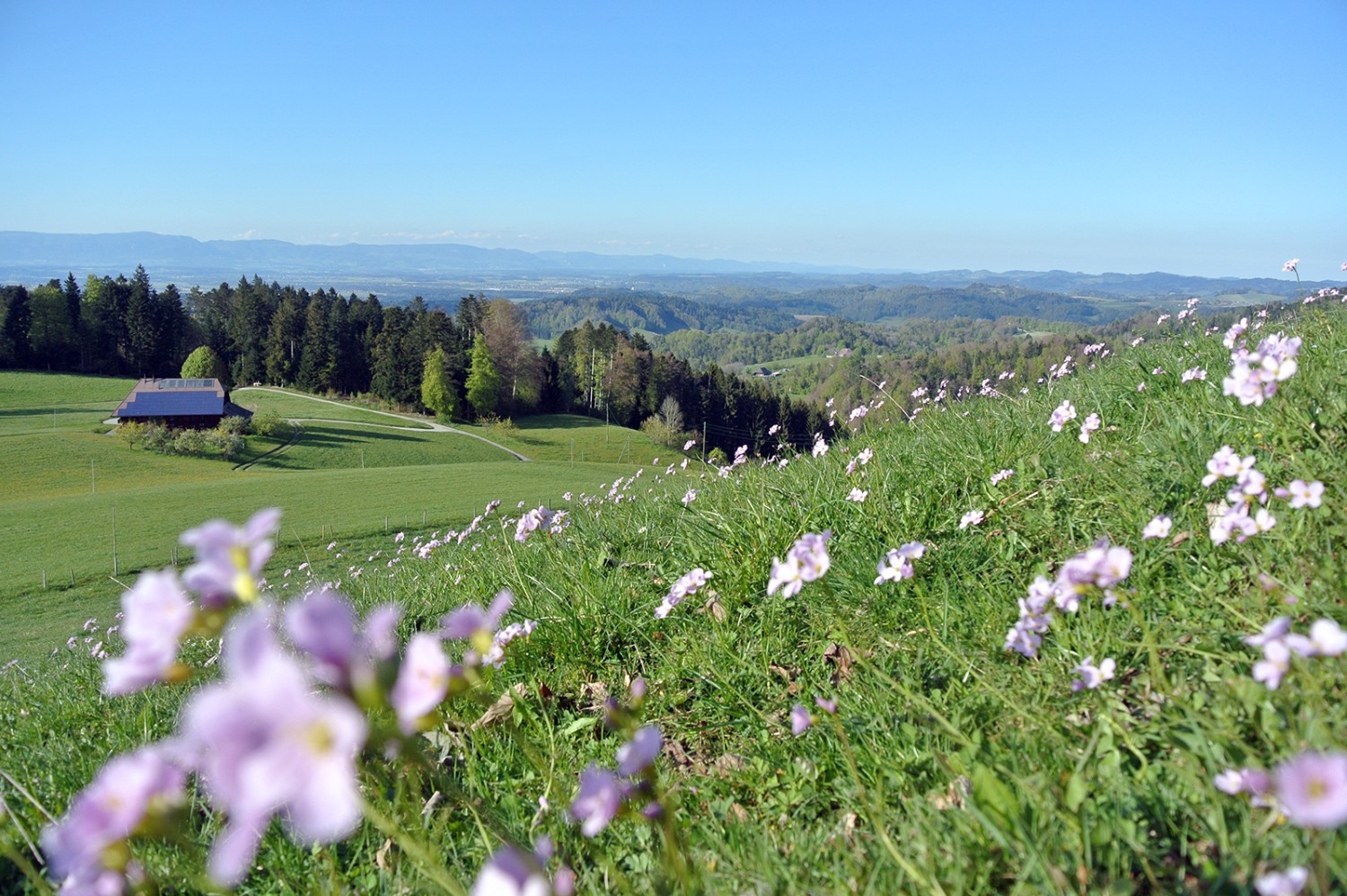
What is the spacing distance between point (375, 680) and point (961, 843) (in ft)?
4.49

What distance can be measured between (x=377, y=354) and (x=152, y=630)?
74.1m

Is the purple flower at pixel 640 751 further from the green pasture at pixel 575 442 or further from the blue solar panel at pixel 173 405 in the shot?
the blue solar panel at pixel 173 405

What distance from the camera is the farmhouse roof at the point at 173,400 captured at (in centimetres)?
4844

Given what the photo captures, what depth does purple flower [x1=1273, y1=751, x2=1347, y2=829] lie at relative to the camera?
37.3 inches

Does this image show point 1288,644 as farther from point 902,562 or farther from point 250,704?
point 250,704

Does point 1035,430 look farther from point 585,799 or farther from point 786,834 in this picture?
point 585,799

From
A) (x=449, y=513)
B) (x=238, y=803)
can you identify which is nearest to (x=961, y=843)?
(x=238, y=803)

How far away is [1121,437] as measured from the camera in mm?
3742

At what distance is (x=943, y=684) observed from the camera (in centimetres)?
254

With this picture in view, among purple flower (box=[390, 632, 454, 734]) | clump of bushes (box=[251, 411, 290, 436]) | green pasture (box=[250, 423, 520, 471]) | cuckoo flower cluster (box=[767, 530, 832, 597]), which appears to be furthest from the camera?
clump of bushes (box=[251, 411, 290, 436])

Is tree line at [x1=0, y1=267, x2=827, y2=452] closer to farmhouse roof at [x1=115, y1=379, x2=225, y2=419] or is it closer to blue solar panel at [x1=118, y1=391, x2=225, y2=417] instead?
farmhouse roof at [x1=115, y1=379, x2=225, y2=419]

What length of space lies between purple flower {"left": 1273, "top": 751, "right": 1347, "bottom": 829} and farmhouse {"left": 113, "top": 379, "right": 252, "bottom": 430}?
2216 inches

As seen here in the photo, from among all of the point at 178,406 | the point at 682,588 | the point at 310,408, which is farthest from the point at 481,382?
the point at 682,588

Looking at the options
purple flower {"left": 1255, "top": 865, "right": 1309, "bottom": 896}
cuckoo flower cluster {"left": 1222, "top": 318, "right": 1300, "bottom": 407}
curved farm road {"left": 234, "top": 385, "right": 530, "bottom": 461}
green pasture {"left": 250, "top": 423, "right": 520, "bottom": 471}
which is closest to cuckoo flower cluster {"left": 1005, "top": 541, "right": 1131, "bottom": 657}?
purple flower {"left": 1255, "top": 865, "right": 1309, "bottom": 896}
